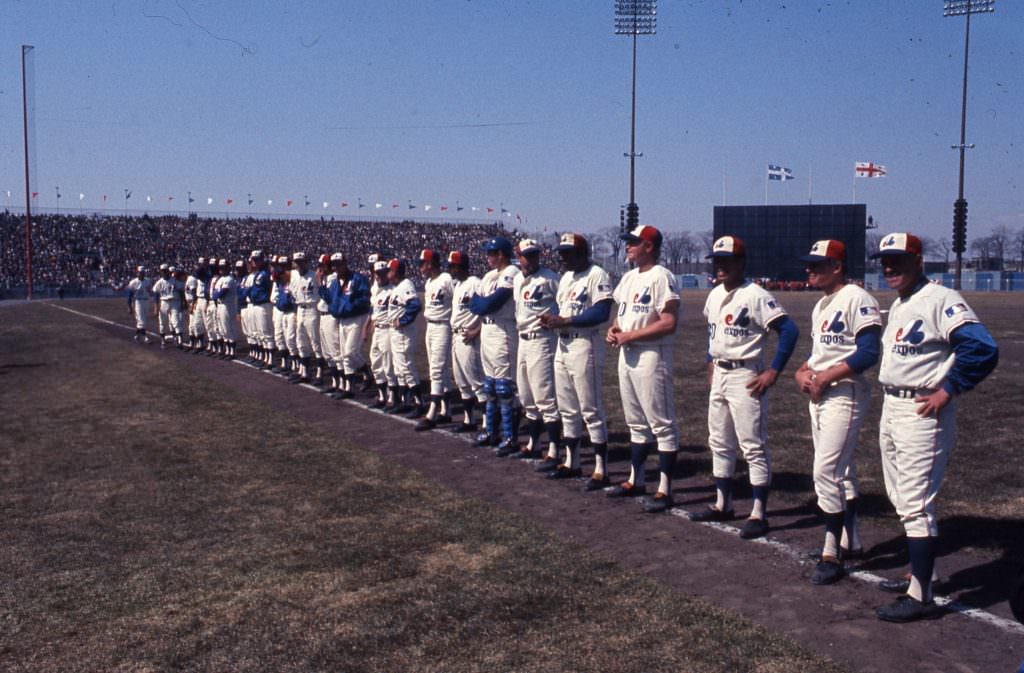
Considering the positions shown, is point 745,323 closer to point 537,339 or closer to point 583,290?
point 583,290

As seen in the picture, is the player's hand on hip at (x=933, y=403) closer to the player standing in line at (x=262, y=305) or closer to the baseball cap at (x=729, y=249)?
the baseball cap at (x=729, y=249)

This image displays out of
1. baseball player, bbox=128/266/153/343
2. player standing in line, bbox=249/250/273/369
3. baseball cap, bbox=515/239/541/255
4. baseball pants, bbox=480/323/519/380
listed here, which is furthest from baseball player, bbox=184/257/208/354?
baseball cap, bbox=515/239/541/255

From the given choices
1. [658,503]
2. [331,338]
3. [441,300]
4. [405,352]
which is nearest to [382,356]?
[405,352]

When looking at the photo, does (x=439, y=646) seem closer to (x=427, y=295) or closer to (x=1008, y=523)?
(x=1008, y=523)

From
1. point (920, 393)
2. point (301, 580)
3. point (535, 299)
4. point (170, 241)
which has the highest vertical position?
point (170, 241)

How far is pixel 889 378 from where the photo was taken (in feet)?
15.1

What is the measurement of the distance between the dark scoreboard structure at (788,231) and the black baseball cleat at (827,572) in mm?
64701

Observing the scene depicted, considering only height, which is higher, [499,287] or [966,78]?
[966,78]

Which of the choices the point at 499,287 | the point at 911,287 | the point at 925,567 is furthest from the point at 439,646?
the point at 499,287

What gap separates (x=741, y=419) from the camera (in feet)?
19.4

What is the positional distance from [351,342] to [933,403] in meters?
9.26

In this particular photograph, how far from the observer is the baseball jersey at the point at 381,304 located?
11.1 metres

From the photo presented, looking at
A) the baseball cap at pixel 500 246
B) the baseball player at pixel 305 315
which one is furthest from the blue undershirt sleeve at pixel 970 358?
the baseball player at pixel 305 315

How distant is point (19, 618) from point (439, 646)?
233cm
